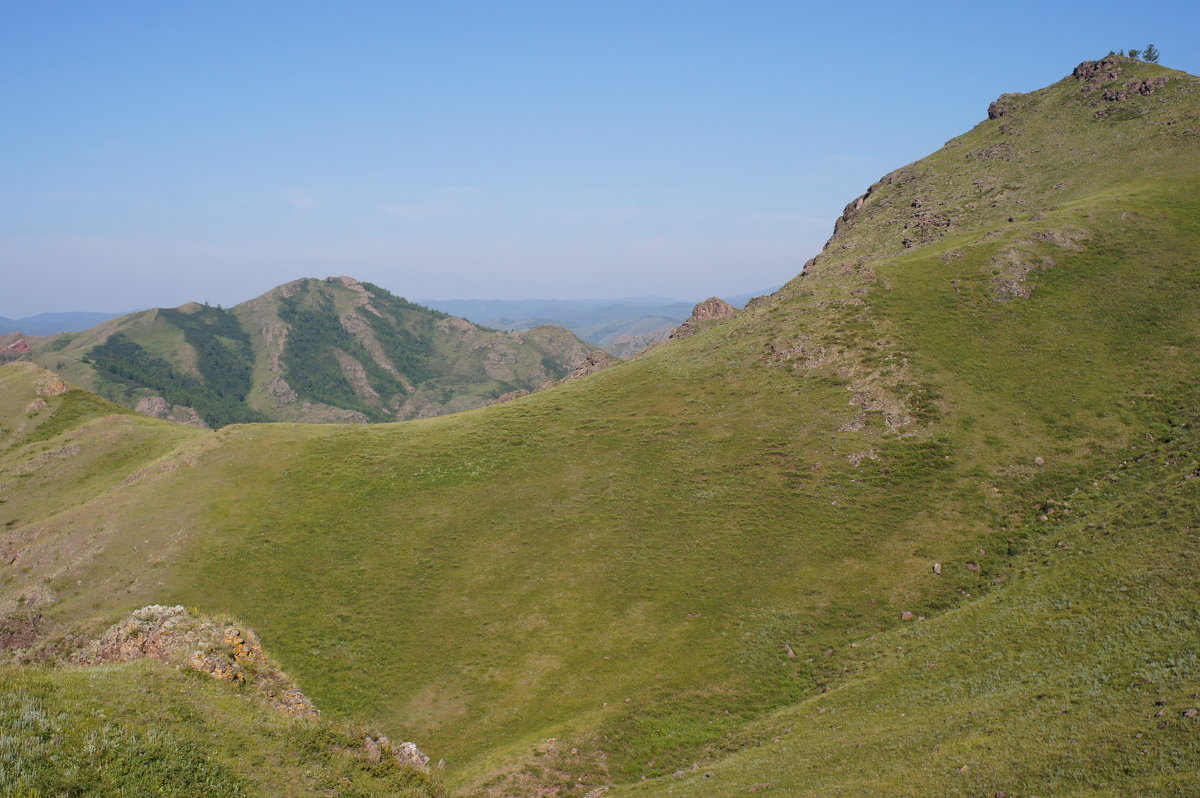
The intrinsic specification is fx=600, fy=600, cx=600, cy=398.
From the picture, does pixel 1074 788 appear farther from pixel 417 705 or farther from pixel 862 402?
pixel 862 402

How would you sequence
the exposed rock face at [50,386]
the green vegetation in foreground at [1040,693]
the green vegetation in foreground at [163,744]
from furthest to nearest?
the exposed rock face at [50,386], the green vegetation in foreground at [1040,693], the green vegetation in foreground at [163,744]

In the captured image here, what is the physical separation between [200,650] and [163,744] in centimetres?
845

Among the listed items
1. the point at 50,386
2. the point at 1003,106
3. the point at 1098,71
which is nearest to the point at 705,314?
the point at 1003,106

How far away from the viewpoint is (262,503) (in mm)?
60812

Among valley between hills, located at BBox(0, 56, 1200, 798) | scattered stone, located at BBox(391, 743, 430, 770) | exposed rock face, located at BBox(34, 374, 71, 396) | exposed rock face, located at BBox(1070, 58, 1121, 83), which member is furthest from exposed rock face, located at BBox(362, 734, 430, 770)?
exposed rock face, located at BBox(1070, 58, 1121, 83)

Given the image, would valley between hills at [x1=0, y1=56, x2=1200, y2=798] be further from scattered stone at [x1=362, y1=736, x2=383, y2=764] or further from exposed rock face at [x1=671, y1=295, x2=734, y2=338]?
exposed rock face at [x1=671, y1=295, x2=734, y2=338]

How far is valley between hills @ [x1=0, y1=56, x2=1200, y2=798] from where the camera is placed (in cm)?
2020

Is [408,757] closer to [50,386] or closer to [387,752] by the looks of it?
[387,752]

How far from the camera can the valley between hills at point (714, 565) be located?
20.2 meters

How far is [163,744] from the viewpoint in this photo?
1567 cm

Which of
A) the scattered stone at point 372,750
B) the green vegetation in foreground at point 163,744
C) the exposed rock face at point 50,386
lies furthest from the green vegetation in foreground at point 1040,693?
the exposed rock face at point 50,386

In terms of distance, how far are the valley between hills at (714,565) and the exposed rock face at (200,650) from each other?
159 mm

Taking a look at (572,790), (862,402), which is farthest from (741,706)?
(862,402)

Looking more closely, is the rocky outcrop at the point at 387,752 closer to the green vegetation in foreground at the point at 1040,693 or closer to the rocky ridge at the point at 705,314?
the green vegetation in foreground at the point at 1040,693
